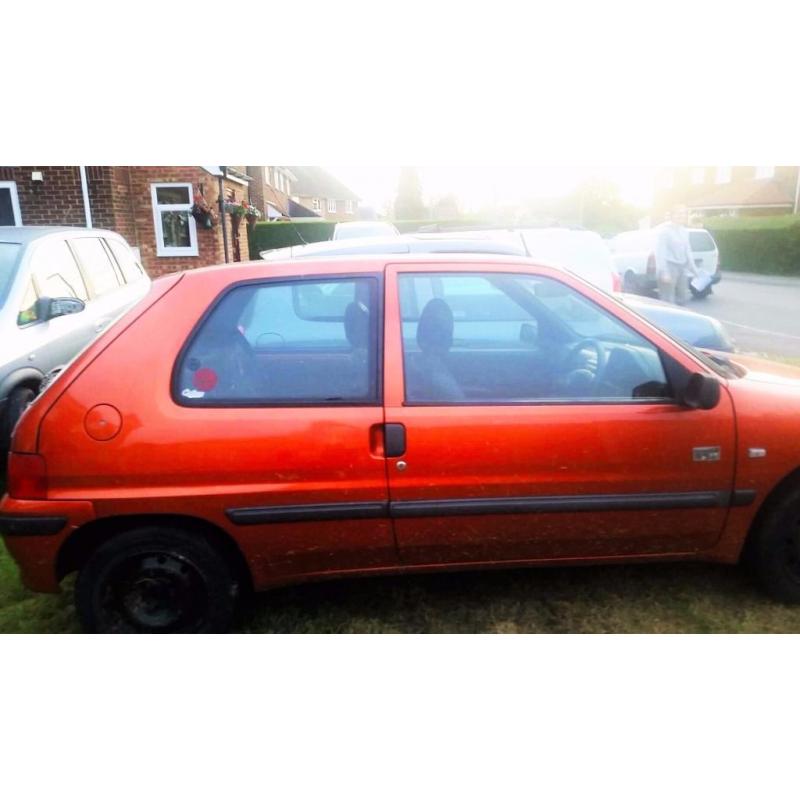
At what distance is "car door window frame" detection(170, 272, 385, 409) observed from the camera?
2.41 m

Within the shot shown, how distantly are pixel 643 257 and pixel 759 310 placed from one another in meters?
2.40

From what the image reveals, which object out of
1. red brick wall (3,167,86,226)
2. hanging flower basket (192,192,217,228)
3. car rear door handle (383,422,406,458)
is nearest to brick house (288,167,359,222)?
hanging flower basket (192,192,217,228)

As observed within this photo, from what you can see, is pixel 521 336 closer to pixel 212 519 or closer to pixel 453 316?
pixel 453 316

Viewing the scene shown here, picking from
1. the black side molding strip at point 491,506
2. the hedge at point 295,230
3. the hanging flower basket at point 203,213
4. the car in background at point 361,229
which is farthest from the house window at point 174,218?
the black side molding strip at point 491,506

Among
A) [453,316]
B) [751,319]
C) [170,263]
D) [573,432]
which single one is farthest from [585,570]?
[751,319]

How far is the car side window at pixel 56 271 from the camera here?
4688 mm

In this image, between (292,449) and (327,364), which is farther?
(327,364)

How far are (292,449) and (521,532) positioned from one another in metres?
1.00

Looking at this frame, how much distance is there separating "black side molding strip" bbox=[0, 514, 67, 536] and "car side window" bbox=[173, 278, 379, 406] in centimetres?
65

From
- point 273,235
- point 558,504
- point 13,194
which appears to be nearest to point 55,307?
point 558,504

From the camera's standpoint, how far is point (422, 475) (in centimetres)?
243

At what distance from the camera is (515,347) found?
2908 mm

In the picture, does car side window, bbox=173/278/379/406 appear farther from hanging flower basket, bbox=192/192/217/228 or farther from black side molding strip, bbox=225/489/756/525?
hanging flower basket, bbox=192/192/217/228

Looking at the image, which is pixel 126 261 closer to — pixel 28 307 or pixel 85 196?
pixel 28 307
